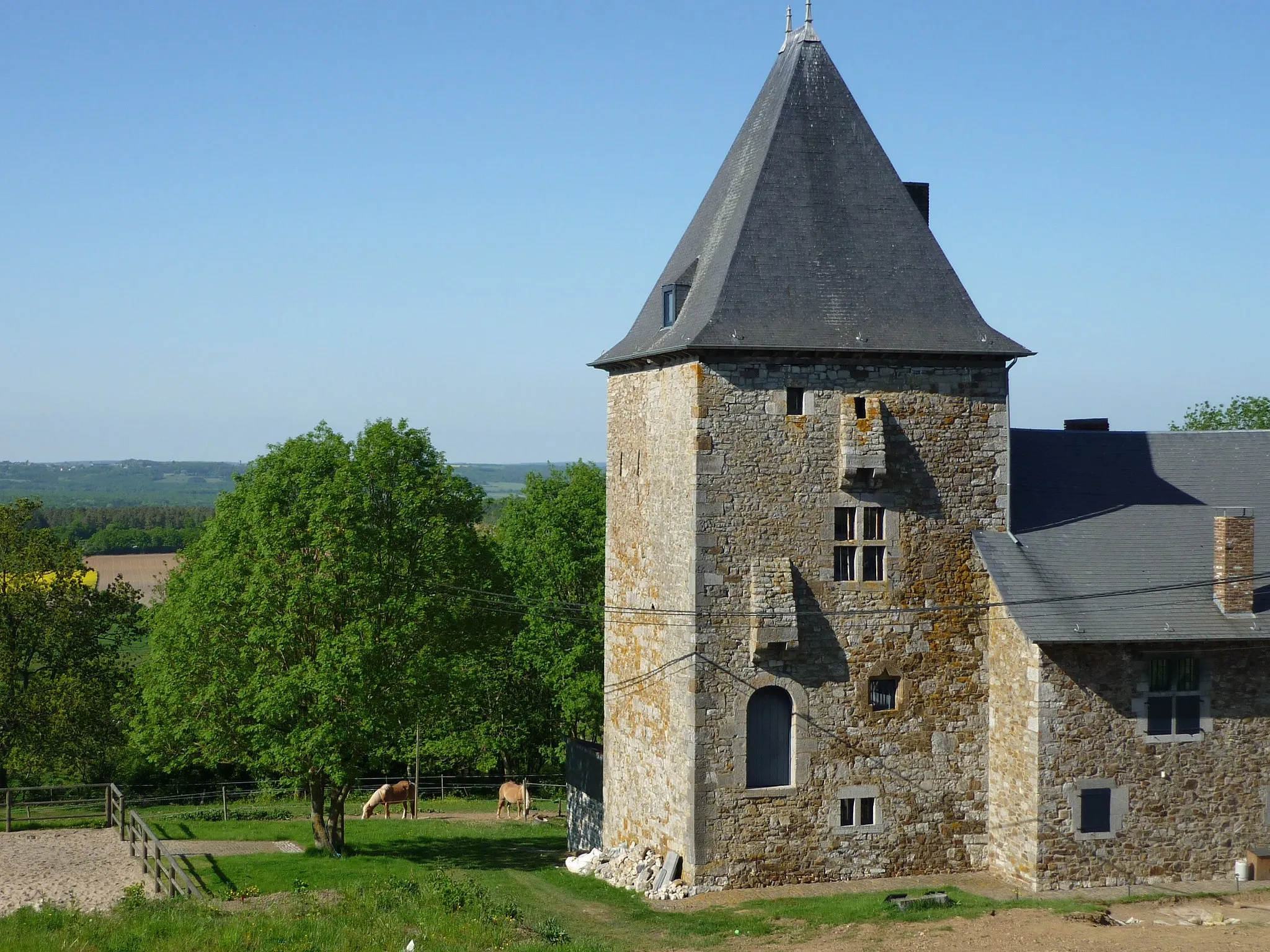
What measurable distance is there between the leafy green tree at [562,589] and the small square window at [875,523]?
17.0 m

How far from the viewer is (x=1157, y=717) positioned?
21.1 meters

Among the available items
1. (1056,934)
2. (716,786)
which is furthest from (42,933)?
(1056,934)

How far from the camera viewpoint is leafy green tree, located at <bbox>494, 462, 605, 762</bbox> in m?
39.1

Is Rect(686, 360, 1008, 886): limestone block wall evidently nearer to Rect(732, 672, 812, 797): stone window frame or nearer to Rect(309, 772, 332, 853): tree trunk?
Rect(732, 672, 812, 797): stone window frame

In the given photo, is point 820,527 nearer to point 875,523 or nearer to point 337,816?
point 875,523

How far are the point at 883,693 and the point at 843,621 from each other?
4.59ft

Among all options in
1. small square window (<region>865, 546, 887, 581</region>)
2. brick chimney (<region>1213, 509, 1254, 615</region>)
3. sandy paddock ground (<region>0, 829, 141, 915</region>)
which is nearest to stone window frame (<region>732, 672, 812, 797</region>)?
small square window (<region>865, 546, 887, 581</region>)

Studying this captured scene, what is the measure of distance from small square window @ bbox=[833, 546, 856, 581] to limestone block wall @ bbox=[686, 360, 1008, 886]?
0.46ft

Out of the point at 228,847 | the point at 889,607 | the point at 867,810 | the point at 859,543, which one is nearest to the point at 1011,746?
the point at 867,810

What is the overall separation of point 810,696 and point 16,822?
17.5 metres

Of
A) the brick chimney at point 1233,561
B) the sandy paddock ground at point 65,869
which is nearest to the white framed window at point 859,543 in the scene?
the brick chimney at point 1233,561

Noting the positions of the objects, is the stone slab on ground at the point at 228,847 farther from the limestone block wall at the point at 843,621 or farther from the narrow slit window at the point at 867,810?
the narrow slit window at the point at 867,810

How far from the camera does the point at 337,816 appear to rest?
28.5m

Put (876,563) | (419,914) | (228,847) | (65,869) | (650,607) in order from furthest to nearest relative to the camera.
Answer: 1. (228,847)
2. (650,607)
3. (65,869)
4. (876,563)
5. (419,914)
